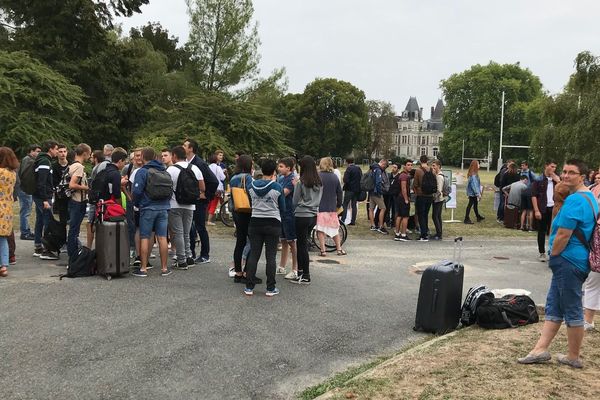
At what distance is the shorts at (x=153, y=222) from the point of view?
7711 mm

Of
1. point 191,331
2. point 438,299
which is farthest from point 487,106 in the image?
point 191,331

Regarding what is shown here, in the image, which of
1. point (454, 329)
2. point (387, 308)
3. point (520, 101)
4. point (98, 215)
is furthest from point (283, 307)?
point (520, 101)

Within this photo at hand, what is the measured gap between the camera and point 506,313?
6105mm

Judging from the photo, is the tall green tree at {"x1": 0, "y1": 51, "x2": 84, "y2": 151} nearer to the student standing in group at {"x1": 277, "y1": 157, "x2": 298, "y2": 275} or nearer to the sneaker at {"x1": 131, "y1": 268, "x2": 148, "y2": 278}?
the sneaker at {"x1": 131, "y1": 268, "x2": 148, "y2": 278}

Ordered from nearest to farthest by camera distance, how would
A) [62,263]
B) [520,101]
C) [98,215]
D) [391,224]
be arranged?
[98,215] → [62,263] → [391,224] → [520,101]

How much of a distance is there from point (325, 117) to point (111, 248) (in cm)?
6989

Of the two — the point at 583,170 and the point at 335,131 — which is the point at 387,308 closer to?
the point at 583,170

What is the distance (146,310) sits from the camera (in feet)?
20.6

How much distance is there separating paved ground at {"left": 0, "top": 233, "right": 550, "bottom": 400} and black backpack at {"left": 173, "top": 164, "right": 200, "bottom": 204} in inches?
47.2

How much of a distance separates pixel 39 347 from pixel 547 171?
979cm

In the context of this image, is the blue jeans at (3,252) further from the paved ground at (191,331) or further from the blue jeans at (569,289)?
the blue jeans at (569,289)

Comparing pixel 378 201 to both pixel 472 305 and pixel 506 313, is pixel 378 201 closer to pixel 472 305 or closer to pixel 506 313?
pixel 472 305

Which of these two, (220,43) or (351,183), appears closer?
(351,183)

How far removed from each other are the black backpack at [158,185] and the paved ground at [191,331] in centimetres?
126
